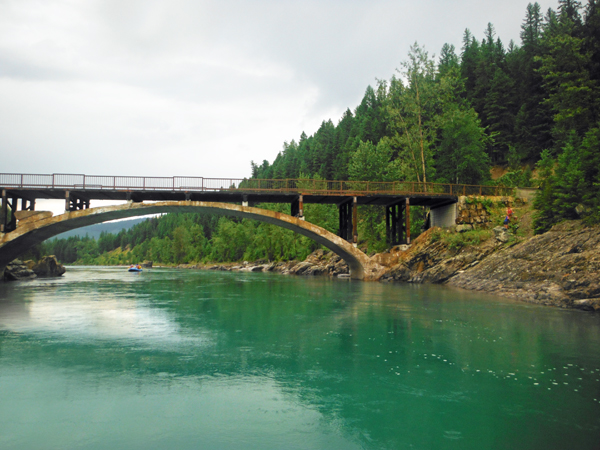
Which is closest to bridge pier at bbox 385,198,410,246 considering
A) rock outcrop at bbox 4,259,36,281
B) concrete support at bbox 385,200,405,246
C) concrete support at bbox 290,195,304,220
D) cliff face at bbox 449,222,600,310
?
concrete support at bbox 385,200,405,246

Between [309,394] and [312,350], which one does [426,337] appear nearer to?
[312,350]

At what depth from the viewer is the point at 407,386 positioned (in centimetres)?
770

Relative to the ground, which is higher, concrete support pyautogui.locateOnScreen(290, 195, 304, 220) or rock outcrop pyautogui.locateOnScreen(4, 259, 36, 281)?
concrete support pyautogui.locateOnScreen(290, 195, 304, 220)

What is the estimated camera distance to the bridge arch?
36156mm

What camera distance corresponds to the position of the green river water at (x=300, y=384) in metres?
5.61

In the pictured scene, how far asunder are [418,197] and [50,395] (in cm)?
3641

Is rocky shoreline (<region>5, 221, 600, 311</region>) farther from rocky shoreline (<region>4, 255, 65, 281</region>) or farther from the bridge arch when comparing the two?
the bridge arch

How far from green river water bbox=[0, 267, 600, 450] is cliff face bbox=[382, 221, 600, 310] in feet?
16.0

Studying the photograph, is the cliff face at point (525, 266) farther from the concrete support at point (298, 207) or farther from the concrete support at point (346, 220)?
the concrete support at point (298, 207)

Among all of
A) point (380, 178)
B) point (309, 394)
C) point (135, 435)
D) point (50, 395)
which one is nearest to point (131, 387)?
point (50, 395)

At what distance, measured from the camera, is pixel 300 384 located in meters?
7.76

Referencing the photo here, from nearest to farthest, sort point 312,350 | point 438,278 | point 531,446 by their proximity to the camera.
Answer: point 531,446 → point 312,350 → point 438,278

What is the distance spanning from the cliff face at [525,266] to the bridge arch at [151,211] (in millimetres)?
5251

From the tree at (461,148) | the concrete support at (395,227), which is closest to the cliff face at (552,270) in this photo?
the concrete support at (395,227)
